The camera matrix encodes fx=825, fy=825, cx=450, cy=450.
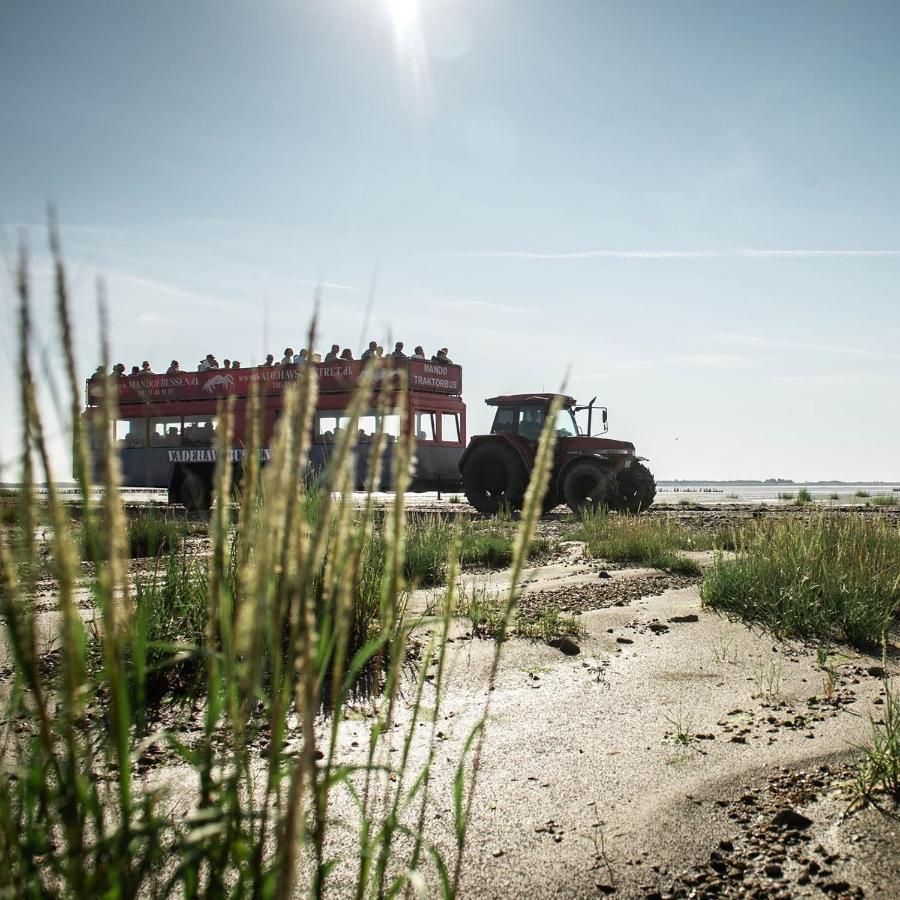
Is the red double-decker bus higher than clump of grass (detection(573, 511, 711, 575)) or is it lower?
higher

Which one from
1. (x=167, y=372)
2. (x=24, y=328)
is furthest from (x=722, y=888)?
(x=167, y=372)

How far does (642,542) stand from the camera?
7578 mm

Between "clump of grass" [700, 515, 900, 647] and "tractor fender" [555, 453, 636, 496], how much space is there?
7.77m

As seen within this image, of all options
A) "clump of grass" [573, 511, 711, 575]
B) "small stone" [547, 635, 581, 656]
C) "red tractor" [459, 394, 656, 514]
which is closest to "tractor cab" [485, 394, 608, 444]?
"red tractor" [459, 394, 656, 514]

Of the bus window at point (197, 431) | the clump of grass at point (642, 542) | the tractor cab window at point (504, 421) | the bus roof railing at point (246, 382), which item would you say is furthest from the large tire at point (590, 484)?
the bus window at point (197, 431)

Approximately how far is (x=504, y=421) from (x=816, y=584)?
10.4 meters

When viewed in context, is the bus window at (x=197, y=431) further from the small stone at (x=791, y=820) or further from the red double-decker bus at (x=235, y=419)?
the small stone at (x=791, y=820)

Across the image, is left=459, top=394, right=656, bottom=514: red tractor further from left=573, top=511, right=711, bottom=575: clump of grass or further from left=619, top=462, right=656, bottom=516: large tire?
left=573, top=511, right=711, bottom=575: clump of grass

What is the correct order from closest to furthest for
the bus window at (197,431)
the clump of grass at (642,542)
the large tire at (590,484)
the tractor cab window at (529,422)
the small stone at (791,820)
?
the small stone at (791,820) < the clump of grass at (642,542) < the large tire at (590,484) < the tractor cab window at (529,422) < the bus window at (197,431)

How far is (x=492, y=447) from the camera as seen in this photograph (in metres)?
14.6

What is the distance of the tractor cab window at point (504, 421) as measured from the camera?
48.3ft

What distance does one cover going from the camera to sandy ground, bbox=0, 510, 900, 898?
5.93 ft

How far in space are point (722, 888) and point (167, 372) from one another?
1989 cm

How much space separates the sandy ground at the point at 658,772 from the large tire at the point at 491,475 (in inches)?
402
